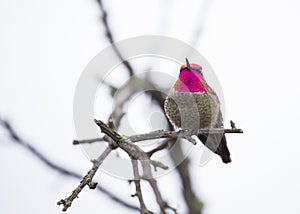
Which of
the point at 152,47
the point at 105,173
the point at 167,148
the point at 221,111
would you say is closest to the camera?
the point at 105,173

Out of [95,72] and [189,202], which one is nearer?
[189,202]

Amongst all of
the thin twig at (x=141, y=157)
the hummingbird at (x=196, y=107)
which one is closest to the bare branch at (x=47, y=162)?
the thin twig at (x=141, y=157)

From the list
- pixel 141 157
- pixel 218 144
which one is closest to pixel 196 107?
pixel 218 144

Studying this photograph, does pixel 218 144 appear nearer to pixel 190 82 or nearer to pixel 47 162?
pixel 190 82

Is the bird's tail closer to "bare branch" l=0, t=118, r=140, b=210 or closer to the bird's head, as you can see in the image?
the bird's head

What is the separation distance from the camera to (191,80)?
509cm

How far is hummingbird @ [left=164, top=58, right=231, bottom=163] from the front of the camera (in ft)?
16.2

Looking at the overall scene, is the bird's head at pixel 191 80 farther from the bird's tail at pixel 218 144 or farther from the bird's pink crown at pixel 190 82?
the bird's tail at pixel 218 144

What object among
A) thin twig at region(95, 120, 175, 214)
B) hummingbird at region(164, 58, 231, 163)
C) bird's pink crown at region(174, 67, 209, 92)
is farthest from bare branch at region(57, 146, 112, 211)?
bird's pink crown at region(174, 67, 209, 92)

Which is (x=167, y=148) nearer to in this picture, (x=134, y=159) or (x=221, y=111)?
(x=134, y=159)

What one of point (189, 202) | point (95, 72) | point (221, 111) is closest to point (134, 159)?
point (189, 202)

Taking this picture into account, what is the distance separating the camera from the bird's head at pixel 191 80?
5082 mm

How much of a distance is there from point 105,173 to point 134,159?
630 millimetres

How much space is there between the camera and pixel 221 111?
524 cm
